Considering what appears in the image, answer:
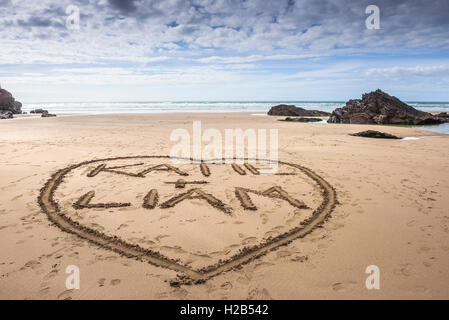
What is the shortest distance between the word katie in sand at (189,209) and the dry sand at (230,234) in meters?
0.02

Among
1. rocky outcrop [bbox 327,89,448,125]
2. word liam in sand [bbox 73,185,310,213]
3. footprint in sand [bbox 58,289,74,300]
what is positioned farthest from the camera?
rocky outcrop [bbox 327,89,448,125]

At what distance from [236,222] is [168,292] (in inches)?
55.2

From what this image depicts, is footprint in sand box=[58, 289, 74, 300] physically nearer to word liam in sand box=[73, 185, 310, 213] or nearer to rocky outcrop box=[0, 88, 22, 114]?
word liam in sand box=[73, 185, 310, 213]

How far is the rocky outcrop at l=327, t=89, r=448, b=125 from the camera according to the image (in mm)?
17141

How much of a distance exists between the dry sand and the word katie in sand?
0.02m

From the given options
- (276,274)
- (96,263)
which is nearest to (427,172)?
(276,274)

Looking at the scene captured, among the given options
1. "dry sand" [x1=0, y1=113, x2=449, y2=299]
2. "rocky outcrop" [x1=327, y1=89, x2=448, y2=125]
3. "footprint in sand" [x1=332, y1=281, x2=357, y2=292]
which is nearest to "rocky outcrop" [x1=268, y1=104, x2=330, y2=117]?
"rocky outcrop" [x1=327, y1=89, x2=448, y2=125]

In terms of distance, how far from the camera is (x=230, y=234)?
3.06 meters

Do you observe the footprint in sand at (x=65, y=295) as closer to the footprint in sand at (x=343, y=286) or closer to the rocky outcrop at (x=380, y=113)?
the footprint in sand at (x=343, y=286)

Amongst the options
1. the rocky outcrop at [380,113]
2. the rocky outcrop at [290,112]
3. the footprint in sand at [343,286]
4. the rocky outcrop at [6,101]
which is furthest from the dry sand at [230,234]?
the rocky outcrop at [6,101]

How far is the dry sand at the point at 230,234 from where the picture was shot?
7.28 ft
